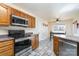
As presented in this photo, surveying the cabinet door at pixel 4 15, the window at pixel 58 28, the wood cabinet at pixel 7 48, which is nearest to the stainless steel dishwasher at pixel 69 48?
the wood cabinet at pixel 7 48

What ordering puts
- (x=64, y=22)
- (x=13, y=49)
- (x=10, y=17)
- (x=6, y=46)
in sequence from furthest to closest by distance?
(x=64, y=22)
(x=10, y=17)
(x=13, y=49)
(x=6, y=46)

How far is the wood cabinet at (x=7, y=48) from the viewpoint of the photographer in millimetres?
2500

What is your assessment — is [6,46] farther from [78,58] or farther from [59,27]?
[59,27]

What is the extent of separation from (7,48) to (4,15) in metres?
0.94

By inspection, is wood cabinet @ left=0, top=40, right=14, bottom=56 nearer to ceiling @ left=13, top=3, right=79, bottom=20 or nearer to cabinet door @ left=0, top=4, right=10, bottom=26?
cabinet door @ left=0, top=4, right=10, bottom=26

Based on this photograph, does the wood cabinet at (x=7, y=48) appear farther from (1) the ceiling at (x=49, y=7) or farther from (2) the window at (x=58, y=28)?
(2) the window at (x=58, y=28)

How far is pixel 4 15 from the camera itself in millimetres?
2998

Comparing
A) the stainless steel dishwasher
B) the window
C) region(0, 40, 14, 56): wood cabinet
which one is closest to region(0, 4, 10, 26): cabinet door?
region(0, 40, 14, 56): wood cabinet

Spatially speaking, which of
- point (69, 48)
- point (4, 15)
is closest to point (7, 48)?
point (4, 15)

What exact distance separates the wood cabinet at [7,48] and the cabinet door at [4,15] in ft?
1.90

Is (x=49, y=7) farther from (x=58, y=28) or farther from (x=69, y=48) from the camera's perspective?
(x=58, y=28)

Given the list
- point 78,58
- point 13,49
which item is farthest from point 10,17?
point 78,58

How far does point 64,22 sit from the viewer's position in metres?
12.0

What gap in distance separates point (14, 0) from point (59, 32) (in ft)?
38.4
